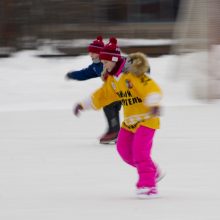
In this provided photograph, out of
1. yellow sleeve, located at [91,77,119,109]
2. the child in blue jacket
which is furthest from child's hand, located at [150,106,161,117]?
the child in blue jacket

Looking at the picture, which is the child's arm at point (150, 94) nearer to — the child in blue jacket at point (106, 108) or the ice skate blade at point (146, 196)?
the ice skate blade at point (146, 196)

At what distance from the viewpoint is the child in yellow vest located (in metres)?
6.33

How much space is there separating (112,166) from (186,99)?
16.7ft

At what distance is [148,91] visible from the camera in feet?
20.7

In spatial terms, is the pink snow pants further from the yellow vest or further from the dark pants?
the dark pants

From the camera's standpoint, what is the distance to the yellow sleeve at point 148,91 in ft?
20.4

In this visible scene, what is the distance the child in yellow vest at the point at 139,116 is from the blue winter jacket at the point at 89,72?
2666mm

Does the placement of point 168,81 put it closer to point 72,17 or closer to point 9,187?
point 72,17

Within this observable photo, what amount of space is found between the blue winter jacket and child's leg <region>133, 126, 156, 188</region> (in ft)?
9.95

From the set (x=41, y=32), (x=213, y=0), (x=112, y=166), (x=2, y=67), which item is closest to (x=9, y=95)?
(x=2, y=67)

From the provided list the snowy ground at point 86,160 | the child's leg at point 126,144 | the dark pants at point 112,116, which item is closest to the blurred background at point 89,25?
the snowy ground at point 86,160

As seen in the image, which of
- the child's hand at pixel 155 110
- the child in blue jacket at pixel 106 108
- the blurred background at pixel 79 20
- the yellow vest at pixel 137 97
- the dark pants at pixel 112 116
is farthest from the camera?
the blurred background at pixel 79 20

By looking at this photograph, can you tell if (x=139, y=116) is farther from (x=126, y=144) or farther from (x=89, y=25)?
(x=89, y=25)

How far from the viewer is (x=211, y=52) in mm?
13023
